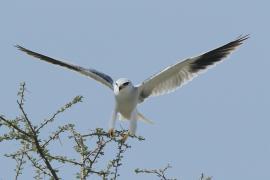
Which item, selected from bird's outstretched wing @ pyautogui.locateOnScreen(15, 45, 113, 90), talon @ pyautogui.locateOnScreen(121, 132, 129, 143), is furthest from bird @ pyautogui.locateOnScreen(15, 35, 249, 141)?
talon @ pyautogui.locateOnScreen(121, 132, 129, 143)

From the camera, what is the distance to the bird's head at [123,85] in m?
6.91

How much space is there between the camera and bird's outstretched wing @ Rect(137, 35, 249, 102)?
7309mm

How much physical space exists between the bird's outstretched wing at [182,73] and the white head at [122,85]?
323mm

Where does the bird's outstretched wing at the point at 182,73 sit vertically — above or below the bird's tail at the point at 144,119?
above

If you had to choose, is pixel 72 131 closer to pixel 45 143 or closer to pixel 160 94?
pixel 45 143

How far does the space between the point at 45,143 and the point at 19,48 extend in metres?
3.90

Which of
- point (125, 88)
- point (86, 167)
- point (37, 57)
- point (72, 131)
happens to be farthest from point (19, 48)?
point (86, 167)

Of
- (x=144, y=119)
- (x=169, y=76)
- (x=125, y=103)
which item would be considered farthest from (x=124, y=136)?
(x=144, y=119)

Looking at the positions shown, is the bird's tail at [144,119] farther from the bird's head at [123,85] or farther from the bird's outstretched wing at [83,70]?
the bird's head at [123,85]

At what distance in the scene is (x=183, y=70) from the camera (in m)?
7.38

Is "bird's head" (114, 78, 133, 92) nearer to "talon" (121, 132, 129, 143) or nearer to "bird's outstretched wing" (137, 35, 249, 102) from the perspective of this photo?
"bird's outstretched wing" (137, 35, 249, 102)

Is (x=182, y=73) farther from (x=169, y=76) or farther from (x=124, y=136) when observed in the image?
(x=124, y=136)

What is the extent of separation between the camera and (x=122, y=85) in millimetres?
6922

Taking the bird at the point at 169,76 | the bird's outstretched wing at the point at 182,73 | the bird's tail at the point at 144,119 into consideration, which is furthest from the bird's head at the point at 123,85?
the bird's tail at the point at 144,119
